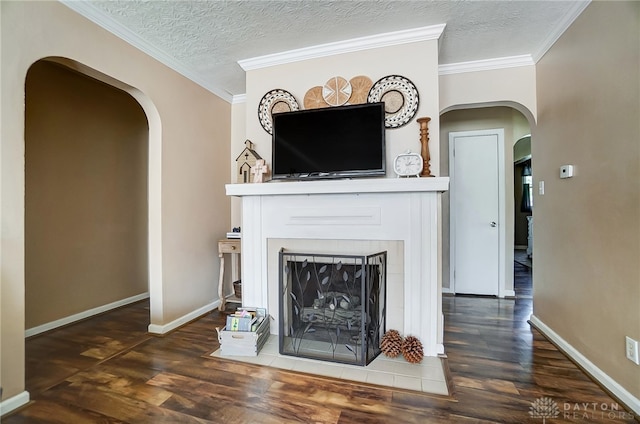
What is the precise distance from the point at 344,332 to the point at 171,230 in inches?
71.8

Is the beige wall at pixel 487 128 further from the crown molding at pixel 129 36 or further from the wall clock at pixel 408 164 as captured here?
the crown molding at pixel 129 36

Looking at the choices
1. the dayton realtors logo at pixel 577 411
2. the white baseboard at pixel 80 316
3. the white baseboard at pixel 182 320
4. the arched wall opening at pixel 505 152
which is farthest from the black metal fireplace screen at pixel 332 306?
the white baseboard at pixel 80 316

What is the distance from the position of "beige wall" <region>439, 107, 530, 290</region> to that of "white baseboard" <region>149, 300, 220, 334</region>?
2.91 m

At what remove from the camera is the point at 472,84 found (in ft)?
9.05

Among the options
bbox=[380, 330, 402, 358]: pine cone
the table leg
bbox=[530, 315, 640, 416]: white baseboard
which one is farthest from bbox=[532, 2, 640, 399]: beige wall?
the table leg

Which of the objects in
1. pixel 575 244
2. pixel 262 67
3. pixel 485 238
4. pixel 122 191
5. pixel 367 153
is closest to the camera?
pixel 575 244

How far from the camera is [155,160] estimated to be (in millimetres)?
2557

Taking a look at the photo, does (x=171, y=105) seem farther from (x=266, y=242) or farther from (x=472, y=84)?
(x=472, y=84)

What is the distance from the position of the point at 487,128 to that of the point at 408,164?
218 cm

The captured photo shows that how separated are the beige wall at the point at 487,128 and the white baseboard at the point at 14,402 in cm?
393

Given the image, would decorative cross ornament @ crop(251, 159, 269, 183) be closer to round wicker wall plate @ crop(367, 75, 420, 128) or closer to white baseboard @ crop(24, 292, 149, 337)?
round wicker wall plate @ crop(367, 75, 420, 128)

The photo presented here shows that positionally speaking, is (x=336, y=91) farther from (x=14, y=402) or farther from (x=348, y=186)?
(x=14, y=402)

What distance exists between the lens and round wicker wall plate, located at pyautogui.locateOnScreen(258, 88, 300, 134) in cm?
253

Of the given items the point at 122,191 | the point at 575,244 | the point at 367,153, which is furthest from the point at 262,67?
the point at 575,244
